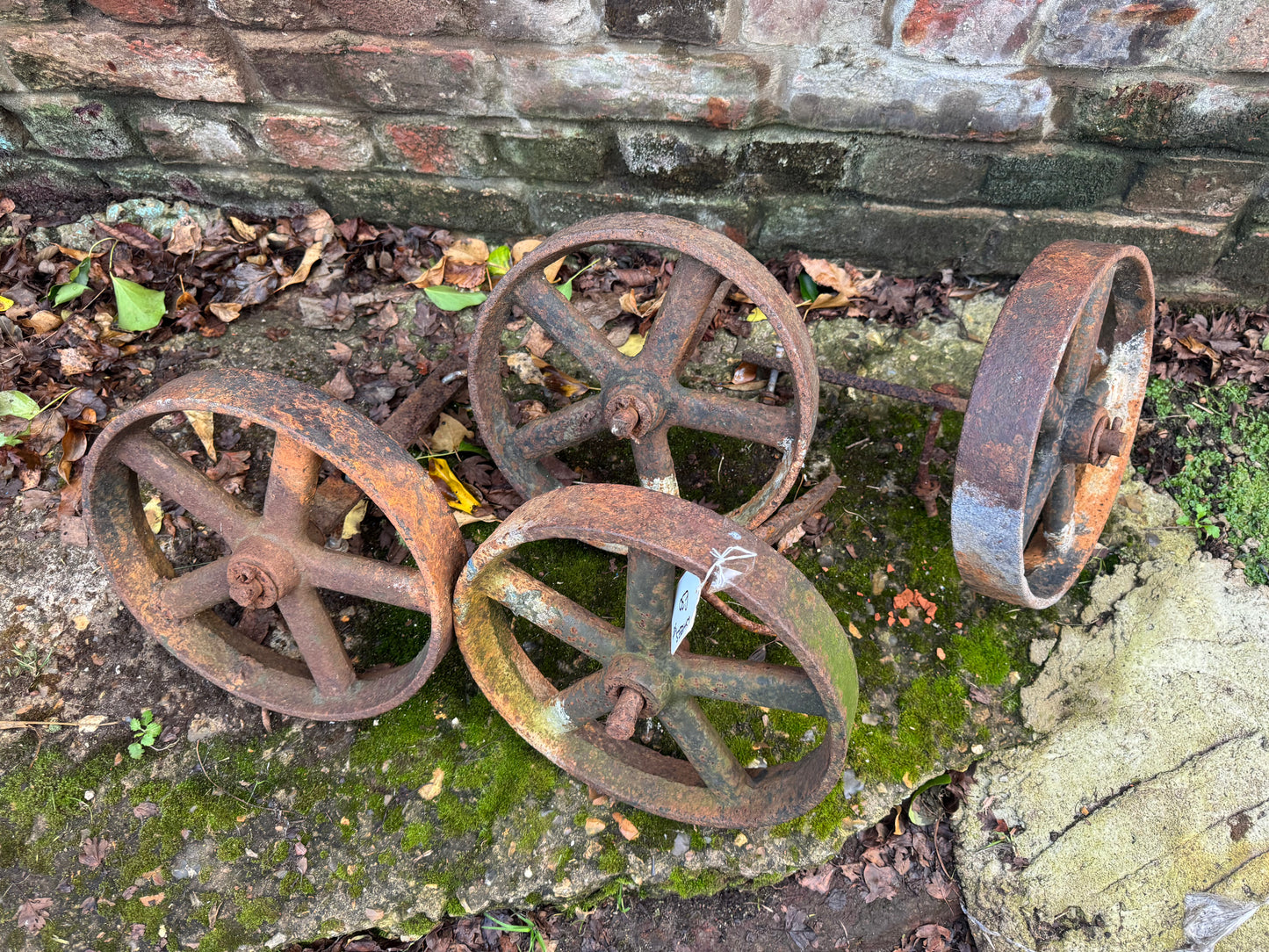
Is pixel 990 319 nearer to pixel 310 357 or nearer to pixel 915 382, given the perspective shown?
pixel 915 382

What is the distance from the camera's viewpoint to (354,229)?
3.40m

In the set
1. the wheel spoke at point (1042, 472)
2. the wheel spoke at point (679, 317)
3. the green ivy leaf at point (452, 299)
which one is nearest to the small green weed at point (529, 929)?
the wheel spoke at point (679, 317)

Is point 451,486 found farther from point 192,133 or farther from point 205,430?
point 192,133

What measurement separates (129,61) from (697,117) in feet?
7.25

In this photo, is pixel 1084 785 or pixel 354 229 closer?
pixel 1084 785

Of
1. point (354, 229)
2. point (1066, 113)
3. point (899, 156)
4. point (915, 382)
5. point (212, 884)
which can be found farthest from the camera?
point (354, 229)

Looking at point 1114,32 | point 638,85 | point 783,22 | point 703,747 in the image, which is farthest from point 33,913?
point 1114,32

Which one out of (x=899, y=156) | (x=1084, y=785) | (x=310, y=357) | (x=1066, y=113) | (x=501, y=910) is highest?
(x=1066, y=113)

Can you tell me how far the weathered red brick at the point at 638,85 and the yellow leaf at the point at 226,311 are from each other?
4.90 feet

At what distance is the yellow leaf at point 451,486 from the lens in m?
2.73

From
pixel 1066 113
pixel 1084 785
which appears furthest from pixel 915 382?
pixel 1084 785

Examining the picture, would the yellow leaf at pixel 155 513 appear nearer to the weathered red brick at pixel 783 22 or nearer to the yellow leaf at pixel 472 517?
the yellow leaf at pixel 472 517

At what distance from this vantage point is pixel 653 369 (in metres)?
2.34

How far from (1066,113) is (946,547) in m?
1.65
